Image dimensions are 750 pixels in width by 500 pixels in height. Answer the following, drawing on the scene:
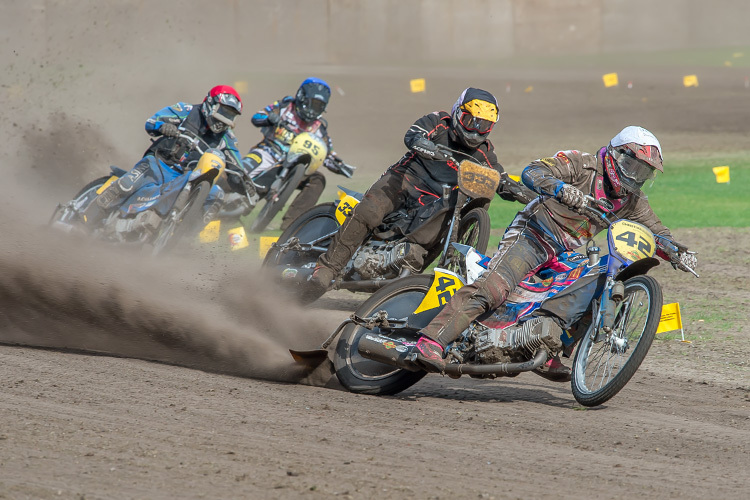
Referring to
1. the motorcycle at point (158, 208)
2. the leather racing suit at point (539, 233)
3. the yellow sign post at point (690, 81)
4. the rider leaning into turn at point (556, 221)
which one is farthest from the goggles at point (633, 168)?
the yellow sign post at point (690, 81)

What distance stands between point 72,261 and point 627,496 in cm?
521

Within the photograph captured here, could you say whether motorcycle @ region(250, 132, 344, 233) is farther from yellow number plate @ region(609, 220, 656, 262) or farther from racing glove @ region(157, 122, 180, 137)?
yellow number plate @ region(609, 220, 656, 262)

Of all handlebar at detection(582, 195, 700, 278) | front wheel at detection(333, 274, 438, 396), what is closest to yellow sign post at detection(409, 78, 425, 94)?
front wheel at detection(333, 274, 438, 396)


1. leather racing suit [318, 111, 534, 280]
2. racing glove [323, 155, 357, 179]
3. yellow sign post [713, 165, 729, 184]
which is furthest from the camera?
yellow sign post [713, 165, 729, 184]

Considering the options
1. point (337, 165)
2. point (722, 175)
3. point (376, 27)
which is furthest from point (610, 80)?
point (337, 165)

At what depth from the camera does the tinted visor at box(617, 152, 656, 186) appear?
623 cm

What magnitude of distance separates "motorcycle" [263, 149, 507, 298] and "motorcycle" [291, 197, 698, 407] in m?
1.81

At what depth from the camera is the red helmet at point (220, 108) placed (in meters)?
12.0

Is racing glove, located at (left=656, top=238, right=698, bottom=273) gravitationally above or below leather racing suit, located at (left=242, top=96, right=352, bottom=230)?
below

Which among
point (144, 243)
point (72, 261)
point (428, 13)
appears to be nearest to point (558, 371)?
point (72, 261)

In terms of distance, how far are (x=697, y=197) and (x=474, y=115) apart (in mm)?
10693

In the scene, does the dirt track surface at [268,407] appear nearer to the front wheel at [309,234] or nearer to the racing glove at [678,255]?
the front wheel at [309,234]

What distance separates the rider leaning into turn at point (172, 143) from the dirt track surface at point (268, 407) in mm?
1274

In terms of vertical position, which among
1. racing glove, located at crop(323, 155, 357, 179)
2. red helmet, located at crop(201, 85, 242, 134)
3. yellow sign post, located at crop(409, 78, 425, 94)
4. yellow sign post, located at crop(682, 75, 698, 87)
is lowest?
racing glove, located at crop(323, 155, 357, 179)
